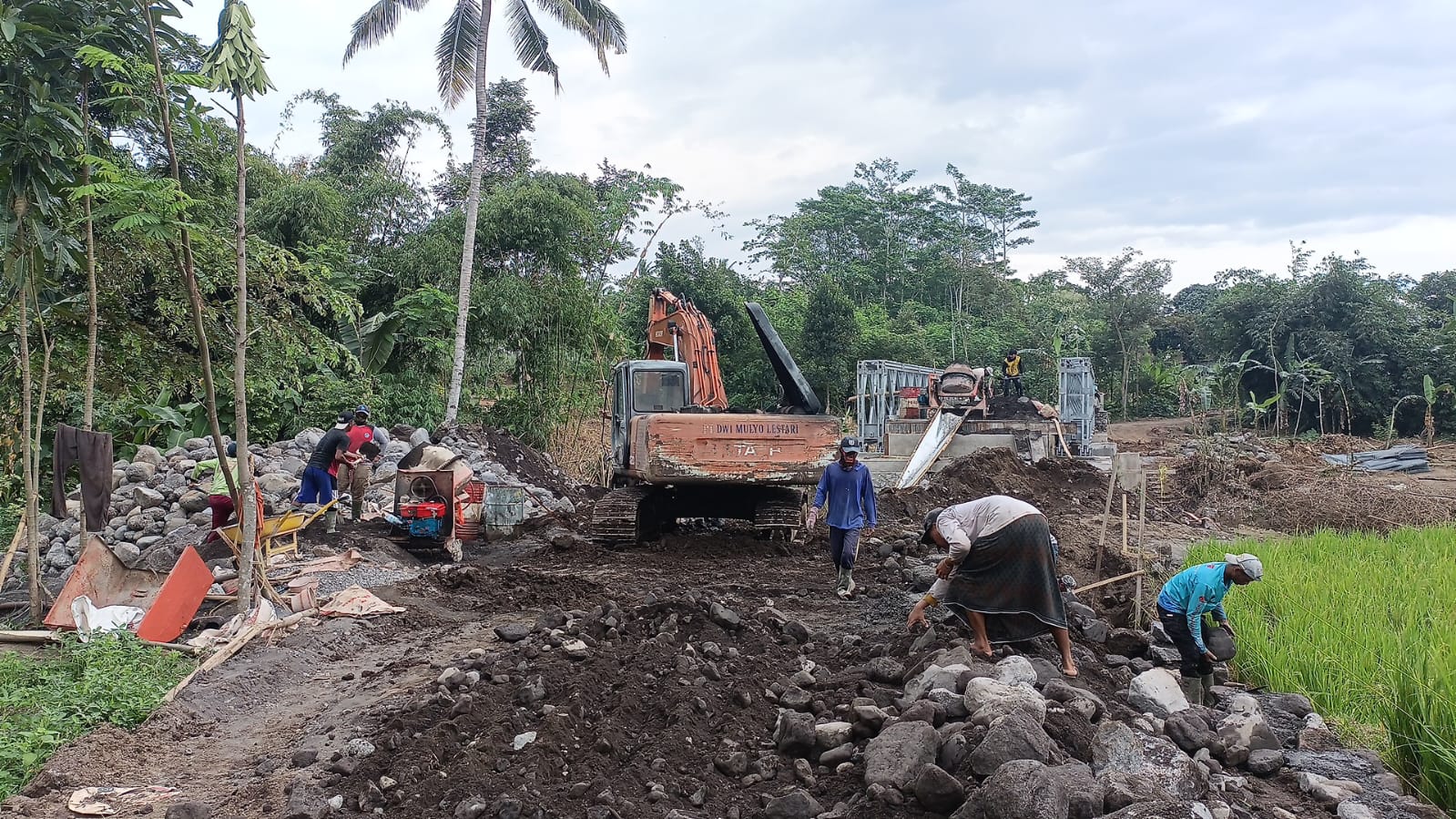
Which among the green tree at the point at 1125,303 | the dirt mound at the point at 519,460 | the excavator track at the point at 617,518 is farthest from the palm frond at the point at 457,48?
the green tree at the point at 1125,303

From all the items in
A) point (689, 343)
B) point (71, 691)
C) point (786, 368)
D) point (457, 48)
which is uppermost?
point (457, 48)

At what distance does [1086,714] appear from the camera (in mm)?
4512

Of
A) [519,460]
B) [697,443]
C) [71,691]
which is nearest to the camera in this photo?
[71,691]

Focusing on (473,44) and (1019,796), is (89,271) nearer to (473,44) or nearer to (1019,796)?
(1019,796)

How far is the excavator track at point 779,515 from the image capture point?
1107 cm

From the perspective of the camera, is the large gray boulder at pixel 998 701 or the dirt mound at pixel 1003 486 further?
the dirt mound at pixel 1003 486

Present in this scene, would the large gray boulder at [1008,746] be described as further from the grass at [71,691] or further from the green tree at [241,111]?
the green tree at [241,111]

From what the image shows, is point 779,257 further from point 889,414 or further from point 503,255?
point 503,255

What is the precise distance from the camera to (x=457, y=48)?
16.7 meters

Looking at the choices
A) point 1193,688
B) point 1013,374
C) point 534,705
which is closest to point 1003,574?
point 1193,688

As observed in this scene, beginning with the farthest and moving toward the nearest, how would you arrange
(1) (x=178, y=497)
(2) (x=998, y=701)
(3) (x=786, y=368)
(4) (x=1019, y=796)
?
1. (1) (x=178, y=497)
2. (3) (x=786, y=368)
3. (2) (x=998, y=701)
4. (4) (x=1019, y=796)

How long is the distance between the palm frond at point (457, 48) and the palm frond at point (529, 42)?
2.09 feet

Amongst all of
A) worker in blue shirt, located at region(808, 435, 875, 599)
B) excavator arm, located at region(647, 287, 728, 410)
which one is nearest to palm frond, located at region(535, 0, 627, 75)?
excavator arm, located at region(647, 287, 728, 410)

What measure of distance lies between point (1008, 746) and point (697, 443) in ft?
21.2
